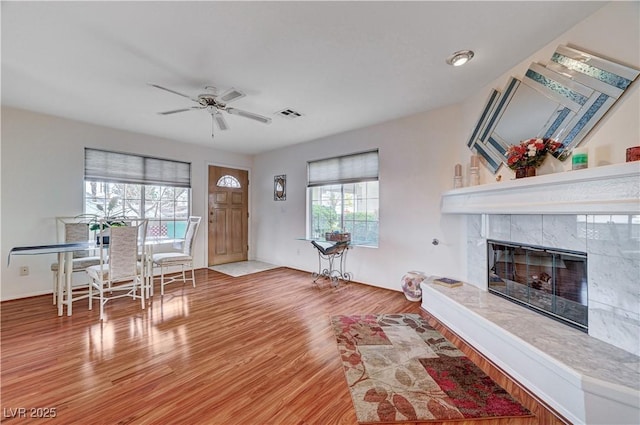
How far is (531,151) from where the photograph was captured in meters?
2.08

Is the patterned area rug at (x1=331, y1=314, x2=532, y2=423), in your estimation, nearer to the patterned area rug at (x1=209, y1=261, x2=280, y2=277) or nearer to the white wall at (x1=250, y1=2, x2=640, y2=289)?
the white wall at (x1=250, y1=2, x2=640, y2=289)

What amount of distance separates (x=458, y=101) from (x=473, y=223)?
5.05 ft

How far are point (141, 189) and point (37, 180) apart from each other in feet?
4.07

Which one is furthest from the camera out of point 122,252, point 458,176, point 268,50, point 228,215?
point 228,215

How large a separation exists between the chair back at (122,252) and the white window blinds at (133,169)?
184cm

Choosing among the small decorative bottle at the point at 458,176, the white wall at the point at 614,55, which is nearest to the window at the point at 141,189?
the small decorative bottle at the point at 458,176

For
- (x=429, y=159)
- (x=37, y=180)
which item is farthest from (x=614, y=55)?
(x=37, y=180)

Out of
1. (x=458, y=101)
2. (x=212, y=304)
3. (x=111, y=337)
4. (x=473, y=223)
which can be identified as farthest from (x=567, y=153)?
(x=111, y=337)

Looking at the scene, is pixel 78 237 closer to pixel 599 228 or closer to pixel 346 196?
pixel 346 196

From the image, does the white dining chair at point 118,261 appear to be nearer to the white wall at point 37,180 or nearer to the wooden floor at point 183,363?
the wooden floor at point 183,363

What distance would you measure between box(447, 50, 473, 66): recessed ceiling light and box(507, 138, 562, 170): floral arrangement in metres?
0.89

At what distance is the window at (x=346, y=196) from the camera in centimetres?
414

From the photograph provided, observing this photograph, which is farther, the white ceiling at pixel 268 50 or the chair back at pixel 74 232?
the chair back at pixel 74 232

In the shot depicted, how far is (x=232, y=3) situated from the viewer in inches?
65.0
